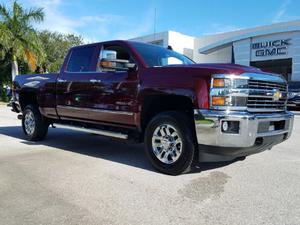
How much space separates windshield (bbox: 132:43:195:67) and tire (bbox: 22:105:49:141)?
10.1ft

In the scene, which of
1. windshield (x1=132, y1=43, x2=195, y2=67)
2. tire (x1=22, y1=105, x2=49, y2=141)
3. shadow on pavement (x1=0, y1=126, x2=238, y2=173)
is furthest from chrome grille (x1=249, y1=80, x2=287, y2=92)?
tire (x1=22, y1=105, x2=49, y2=141)

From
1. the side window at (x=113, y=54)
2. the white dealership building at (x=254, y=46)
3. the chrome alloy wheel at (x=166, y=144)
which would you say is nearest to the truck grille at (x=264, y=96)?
the chrome alloy wheel at (x=166, y=144)

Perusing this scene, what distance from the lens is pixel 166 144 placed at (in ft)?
15.9

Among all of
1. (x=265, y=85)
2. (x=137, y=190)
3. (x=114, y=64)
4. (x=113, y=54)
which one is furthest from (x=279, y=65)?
(x=137, y=190)

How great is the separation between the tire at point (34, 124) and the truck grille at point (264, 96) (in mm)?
4801

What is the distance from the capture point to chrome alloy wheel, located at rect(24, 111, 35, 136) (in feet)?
25.1

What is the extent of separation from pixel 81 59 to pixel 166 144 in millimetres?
2703

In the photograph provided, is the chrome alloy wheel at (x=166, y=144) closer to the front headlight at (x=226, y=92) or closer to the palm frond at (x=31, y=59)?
the front headlight at (x=226, y=92)

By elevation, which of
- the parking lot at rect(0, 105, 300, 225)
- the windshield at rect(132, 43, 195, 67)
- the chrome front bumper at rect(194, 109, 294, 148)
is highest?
the windshield at rect(132, 43, 195, 67)

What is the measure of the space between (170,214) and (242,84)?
1906 mm

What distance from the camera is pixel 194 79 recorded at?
445 cm

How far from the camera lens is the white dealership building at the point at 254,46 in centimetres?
2872

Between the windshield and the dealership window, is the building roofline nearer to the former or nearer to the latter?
the dealership window

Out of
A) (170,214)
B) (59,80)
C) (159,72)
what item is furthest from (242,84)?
(59,80)
